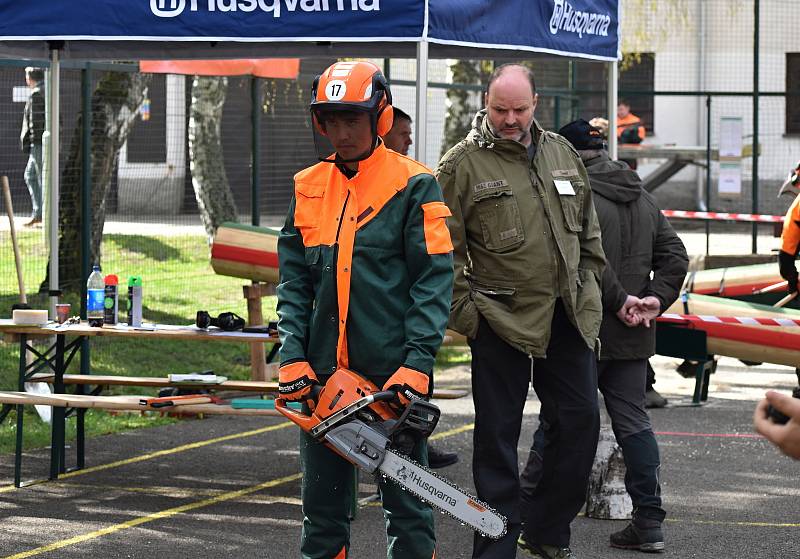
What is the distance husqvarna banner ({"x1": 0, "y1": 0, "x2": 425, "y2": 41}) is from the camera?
693 cm

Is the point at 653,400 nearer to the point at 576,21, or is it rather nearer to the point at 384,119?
the point at 576,21

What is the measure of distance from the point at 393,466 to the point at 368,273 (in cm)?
66

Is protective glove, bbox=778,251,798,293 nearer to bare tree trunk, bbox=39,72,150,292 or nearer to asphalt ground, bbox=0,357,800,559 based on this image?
asphalt ground, bbox=0,357,800,559

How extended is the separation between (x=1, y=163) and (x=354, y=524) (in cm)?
556

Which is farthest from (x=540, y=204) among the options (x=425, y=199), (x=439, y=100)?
(x=439, y=100)

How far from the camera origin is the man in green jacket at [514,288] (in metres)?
5.71

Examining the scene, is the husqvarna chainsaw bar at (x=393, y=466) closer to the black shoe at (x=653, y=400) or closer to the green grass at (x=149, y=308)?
the green grass at (x=149, y=308)

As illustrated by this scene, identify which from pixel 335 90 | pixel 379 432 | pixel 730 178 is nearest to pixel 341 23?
pixel 335 90

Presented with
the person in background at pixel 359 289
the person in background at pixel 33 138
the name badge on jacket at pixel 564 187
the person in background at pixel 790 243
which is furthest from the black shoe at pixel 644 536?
the person in background at pixel 33 138

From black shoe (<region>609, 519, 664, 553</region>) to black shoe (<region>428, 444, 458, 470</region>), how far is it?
1.93m

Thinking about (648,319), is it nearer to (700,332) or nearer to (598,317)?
(598,317)

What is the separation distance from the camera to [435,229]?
4789 mm

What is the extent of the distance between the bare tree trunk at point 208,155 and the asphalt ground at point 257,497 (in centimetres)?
546

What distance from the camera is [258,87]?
42.0 feet
